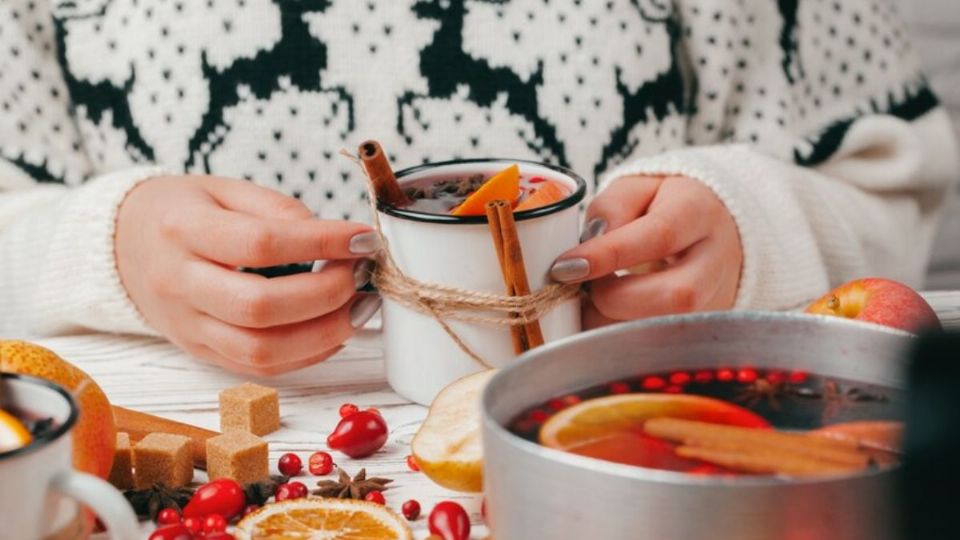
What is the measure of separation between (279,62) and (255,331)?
17.0 inches

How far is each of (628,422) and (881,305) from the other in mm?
378

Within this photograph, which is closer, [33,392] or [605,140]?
[33,392]

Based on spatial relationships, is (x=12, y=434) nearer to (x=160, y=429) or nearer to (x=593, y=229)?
(x=160, y=429)

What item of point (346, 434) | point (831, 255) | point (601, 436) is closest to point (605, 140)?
point (831, 255)

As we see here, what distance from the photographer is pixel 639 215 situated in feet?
3.28

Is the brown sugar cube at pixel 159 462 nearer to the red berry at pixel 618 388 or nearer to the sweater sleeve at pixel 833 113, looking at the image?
the red berry at pixel 618 388

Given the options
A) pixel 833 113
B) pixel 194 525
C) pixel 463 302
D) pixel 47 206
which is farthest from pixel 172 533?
pixel 833 113

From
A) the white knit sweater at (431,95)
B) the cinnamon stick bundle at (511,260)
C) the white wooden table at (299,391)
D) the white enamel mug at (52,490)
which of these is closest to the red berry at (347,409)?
the white wooden table at (299,391)

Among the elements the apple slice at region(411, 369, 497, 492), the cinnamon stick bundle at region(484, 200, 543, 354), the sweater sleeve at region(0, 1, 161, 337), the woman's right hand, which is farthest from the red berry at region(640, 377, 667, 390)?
the sweater sleeve at region(0, 1, 161, 337)

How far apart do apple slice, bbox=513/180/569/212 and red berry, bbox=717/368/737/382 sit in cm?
27

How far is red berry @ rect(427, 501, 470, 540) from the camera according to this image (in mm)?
653

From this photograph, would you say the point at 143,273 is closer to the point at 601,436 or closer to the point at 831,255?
the point at 601,436

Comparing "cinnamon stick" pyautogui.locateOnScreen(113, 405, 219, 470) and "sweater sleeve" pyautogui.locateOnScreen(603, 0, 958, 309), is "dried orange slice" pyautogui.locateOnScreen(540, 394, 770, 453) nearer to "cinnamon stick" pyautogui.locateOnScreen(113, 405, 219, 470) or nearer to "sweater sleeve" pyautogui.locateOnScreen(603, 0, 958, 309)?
"cinnamon stick" pyautogui.locateOnScreen(113, 405, 219, 470)

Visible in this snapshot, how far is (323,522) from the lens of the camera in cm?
67
